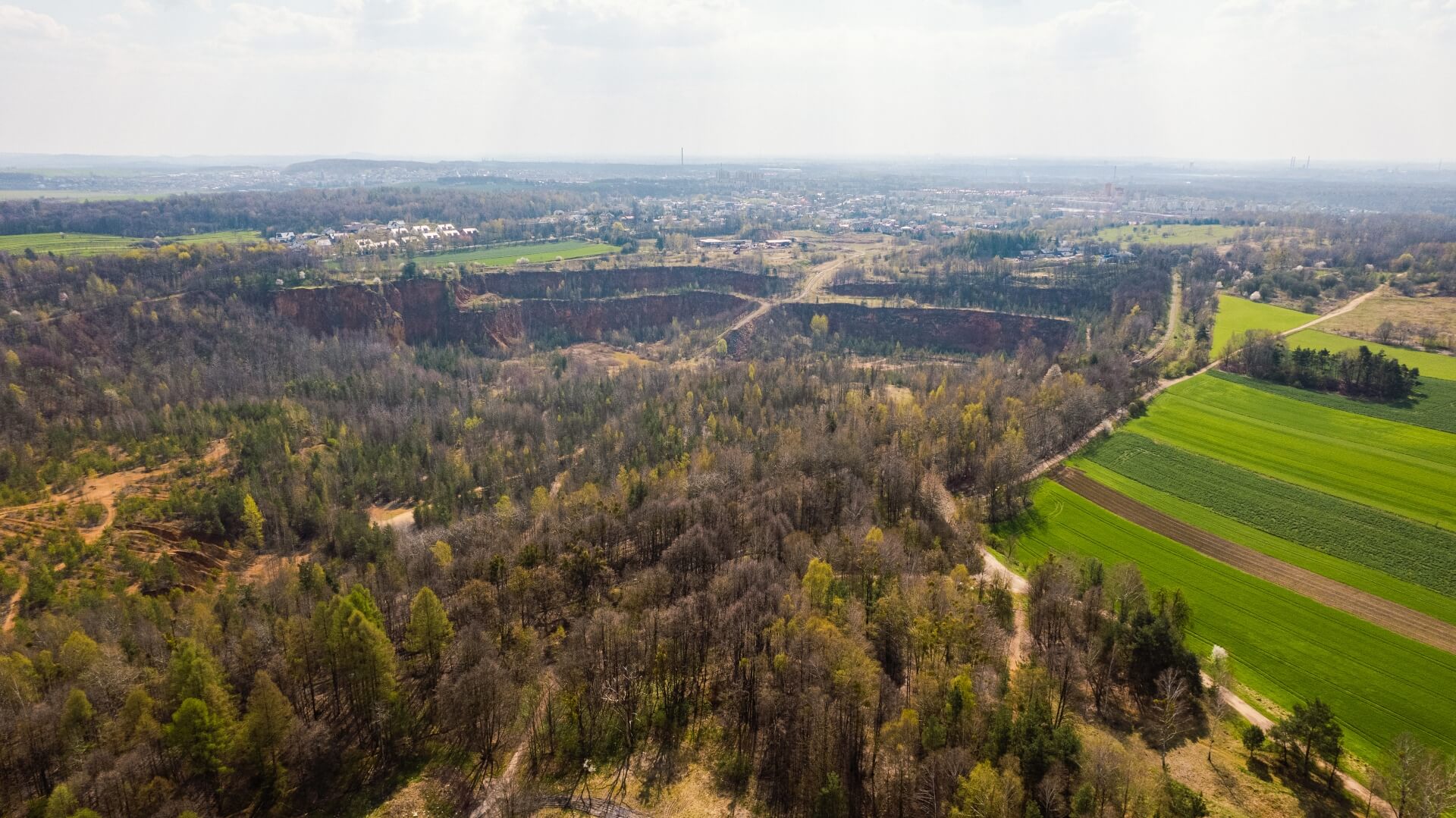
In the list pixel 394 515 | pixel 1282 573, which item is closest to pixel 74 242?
pixel 394 515

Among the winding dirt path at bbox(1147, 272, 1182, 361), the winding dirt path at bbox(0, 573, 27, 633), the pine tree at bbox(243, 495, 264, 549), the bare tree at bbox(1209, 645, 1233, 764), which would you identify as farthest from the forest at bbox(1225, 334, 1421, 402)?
the winding dirt path at bbox(0, 573, 27, 633)

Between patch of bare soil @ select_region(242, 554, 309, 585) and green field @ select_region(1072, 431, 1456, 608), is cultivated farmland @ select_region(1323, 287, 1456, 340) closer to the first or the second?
green field @ select_region(1072, 431, 1456, 608)

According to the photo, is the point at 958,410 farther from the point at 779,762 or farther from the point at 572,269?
the point at 572,269

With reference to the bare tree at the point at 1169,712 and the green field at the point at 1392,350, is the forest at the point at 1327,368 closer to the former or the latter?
the green field at the point at 1392,350

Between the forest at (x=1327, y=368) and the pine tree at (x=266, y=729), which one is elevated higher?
the forest at (x=1327, y=368)

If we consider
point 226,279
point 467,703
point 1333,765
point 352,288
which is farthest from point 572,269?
point 1333,765

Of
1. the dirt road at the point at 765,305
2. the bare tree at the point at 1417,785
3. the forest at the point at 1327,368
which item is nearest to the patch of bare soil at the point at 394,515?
the dirt road at the point at 765,305
